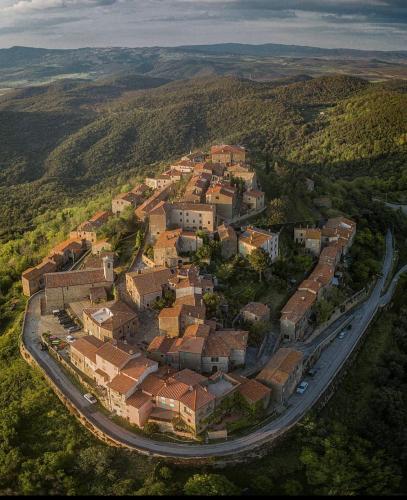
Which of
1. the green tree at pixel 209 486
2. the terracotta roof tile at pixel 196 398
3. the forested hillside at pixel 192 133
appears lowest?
the forested hillside at pixel 192 133

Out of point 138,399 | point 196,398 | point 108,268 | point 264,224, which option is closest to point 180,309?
point 138,399

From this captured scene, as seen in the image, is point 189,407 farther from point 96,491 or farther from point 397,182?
point 397,182

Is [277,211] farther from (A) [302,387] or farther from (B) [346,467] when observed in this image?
(B) [346,467]

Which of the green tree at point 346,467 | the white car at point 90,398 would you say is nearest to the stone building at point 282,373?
the green tree at point 346,467

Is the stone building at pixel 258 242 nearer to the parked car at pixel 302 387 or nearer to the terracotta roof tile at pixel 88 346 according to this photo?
the parked car at pixel 302 387

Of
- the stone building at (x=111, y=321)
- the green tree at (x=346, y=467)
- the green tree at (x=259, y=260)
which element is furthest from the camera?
the green tree at (x=259, y=260)

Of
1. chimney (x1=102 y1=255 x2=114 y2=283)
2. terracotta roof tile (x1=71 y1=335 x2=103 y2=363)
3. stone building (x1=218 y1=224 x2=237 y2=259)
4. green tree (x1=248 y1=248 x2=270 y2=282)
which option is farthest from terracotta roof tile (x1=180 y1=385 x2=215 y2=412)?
stone building (x1=218 y1=224 x2=237 y2=259)
